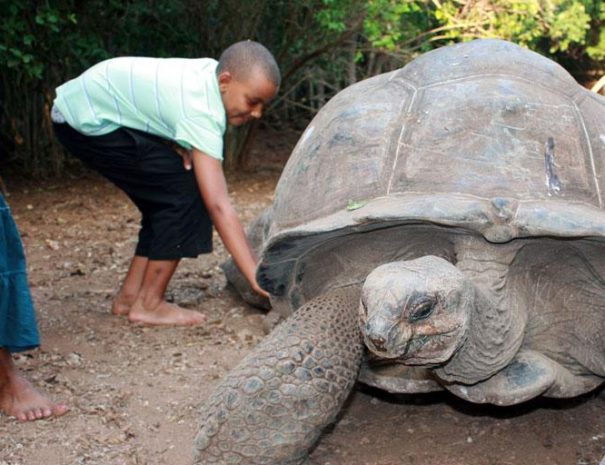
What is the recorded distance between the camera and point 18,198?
6398 millimetres

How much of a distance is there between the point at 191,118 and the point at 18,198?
3297 millimetres

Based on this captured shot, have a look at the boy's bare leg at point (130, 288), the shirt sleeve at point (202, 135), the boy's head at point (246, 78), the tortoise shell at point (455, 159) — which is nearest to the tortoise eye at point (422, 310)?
the tortoise shell at point (455, 159)

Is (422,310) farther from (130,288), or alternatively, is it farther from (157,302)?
(130,288)

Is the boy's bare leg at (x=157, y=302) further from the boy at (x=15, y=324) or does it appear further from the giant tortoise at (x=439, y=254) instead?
the giant tortoise at (x=439, y=254)

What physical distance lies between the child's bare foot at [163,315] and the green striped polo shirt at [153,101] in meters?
0.77

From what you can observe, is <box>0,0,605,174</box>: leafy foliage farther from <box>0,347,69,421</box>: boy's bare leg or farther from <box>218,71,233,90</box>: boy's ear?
<box>0,347,69,421</box>: boy's bare leg

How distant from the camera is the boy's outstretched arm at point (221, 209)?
3.37 meters

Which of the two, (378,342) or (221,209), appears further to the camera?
(221,209)

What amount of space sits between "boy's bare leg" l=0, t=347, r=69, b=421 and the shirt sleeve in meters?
1.06

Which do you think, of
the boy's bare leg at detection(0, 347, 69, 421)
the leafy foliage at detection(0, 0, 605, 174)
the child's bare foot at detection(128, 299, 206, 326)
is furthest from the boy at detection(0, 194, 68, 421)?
the leafy foliage at detection(0, 0, 605, 174)

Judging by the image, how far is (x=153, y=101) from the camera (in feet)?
12.2

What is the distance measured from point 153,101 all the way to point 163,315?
3.08ft

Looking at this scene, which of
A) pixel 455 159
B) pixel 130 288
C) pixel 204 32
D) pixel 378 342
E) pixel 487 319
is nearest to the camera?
pixel 378 342

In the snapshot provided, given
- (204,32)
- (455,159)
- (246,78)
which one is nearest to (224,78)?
(246,78)
